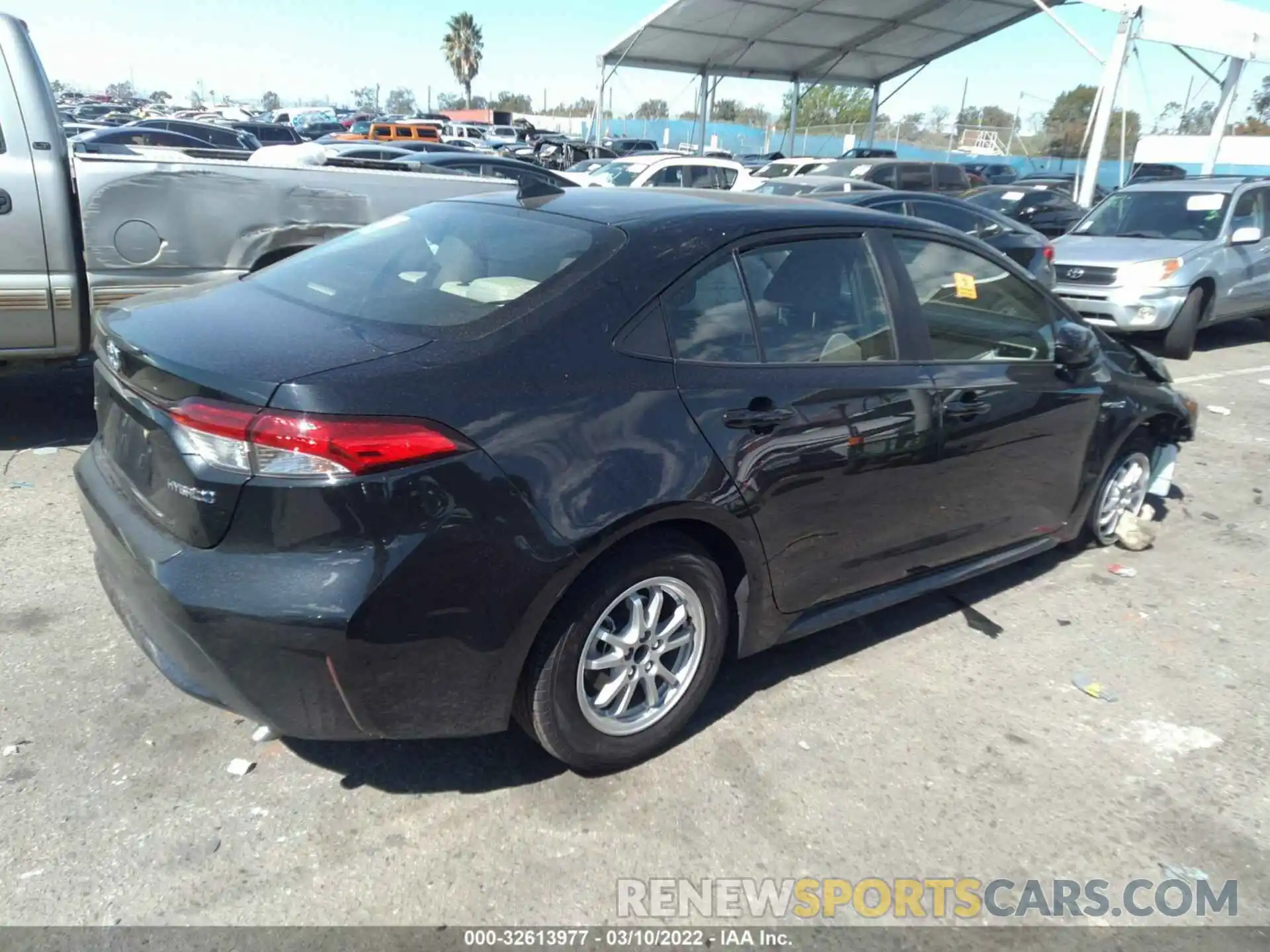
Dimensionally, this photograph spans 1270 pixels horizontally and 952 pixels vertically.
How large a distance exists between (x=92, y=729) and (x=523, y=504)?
171 centimetres

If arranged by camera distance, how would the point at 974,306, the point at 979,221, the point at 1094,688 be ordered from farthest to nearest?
the point at 979,221
the point at 974,306
the point at 1094,688

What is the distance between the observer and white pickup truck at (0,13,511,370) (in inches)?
197

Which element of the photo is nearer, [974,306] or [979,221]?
[974,306]

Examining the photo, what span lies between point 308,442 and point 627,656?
1.14m

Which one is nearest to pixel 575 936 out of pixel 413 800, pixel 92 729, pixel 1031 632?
pixel 413 800

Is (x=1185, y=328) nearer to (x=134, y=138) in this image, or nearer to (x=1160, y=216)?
(x=1160, y=216)

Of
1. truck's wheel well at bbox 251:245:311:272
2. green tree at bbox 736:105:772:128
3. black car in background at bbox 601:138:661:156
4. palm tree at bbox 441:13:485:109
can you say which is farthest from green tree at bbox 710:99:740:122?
truck's wheel well at bbox 251:245:311:272

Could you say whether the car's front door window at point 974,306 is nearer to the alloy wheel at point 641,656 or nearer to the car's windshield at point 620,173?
the alloy wheel at point 641,656

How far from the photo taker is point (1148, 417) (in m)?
4.66

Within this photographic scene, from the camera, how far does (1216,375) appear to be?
9453 millimetres

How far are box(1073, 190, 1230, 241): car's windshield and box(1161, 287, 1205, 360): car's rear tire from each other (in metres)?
0.83

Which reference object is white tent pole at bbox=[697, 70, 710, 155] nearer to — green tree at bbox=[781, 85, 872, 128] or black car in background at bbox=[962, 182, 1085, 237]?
black car in background at bbox=[962, 182, 1085, 237]

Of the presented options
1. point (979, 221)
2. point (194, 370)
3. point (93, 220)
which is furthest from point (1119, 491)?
point (979, 221)

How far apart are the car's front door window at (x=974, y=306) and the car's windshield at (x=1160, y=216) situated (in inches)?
299
